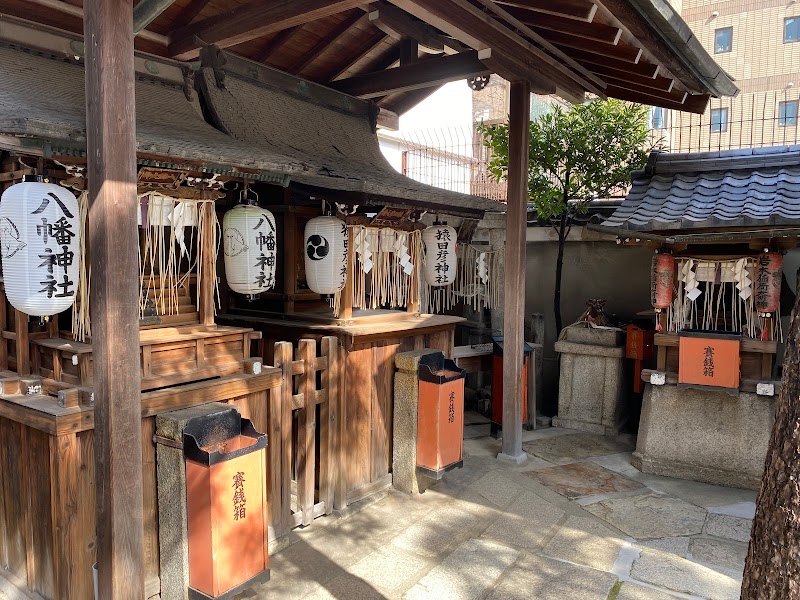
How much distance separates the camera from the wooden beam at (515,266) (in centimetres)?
710

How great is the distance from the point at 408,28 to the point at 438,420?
4.68 metres

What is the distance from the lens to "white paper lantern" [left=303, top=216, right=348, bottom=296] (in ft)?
19.3

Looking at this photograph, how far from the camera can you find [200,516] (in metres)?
3.85

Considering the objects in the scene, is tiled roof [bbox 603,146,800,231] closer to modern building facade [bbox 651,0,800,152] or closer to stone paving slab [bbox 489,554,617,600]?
stone paving slab [bbox 489,554,617,600]

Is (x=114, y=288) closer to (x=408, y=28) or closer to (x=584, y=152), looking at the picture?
(x=408, y=28)

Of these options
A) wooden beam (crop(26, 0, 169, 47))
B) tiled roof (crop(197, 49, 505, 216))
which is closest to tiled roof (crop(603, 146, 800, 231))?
tiled roof (crop(197, 49, 505, 216))

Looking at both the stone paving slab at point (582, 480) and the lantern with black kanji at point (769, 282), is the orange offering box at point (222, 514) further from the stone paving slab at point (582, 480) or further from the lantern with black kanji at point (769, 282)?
the lantern with black kanji at point (769, 282)

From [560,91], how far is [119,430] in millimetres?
6672

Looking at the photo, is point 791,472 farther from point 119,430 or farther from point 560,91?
point 560,91

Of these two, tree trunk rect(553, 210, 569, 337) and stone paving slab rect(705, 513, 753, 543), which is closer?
stone paving slab rect(705, 513, 753, 543)

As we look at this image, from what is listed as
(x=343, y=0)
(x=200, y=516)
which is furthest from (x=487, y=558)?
(x=343, y=0)

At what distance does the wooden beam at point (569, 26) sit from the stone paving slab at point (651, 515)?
4.66 m

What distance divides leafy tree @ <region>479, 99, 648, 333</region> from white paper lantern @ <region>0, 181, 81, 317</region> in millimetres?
7680

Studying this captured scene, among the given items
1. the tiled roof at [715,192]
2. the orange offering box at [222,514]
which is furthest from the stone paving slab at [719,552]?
the orange offering box at [222,514]
